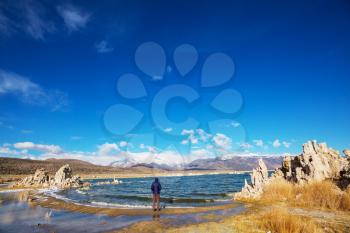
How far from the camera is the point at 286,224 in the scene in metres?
10.4

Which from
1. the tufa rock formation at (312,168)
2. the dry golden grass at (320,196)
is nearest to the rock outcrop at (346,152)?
the tufa rock formation at (312,168)

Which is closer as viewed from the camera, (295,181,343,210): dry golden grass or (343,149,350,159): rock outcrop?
(295,181,343,210): dry golden grass

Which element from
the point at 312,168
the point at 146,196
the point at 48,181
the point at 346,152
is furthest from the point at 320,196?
the point at 48,181

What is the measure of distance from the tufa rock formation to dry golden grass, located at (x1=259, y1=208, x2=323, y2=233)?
9.78 metres

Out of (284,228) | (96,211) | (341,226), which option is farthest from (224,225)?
(96,211)

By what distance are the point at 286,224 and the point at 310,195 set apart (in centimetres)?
988

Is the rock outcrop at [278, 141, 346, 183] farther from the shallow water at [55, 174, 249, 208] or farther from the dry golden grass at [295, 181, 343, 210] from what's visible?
the shallow water at [55, 174, 249, 208]

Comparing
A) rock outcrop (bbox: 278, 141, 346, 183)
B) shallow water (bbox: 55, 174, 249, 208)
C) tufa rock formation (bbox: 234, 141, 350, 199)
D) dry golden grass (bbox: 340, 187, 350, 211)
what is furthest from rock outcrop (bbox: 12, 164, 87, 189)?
dry golden grass (bbox: 340, 187, 350, 211)

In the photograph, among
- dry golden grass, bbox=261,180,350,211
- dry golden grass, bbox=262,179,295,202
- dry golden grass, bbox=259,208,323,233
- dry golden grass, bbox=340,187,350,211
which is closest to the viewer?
dry golden grass, bbox=259,208,323,233

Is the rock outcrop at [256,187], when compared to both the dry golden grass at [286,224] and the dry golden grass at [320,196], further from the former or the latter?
the dry golden grass at [286,224]

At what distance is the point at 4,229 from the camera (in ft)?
45.7

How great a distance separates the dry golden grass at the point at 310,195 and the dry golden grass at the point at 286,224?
6.43 m

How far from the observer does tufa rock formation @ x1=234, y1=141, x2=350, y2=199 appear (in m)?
21.0

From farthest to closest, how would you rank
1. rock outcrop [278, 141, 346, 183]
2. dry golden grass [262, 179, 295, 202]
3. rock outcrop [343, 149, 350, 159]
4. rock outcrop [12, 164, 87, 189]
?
rock outcrop [12, 164, 87, 189], rock outcrop [343, 149, 350, 159], dry golden grass [262, 179, 295, 202], rock outcrop [278, 141, 346, 183]
